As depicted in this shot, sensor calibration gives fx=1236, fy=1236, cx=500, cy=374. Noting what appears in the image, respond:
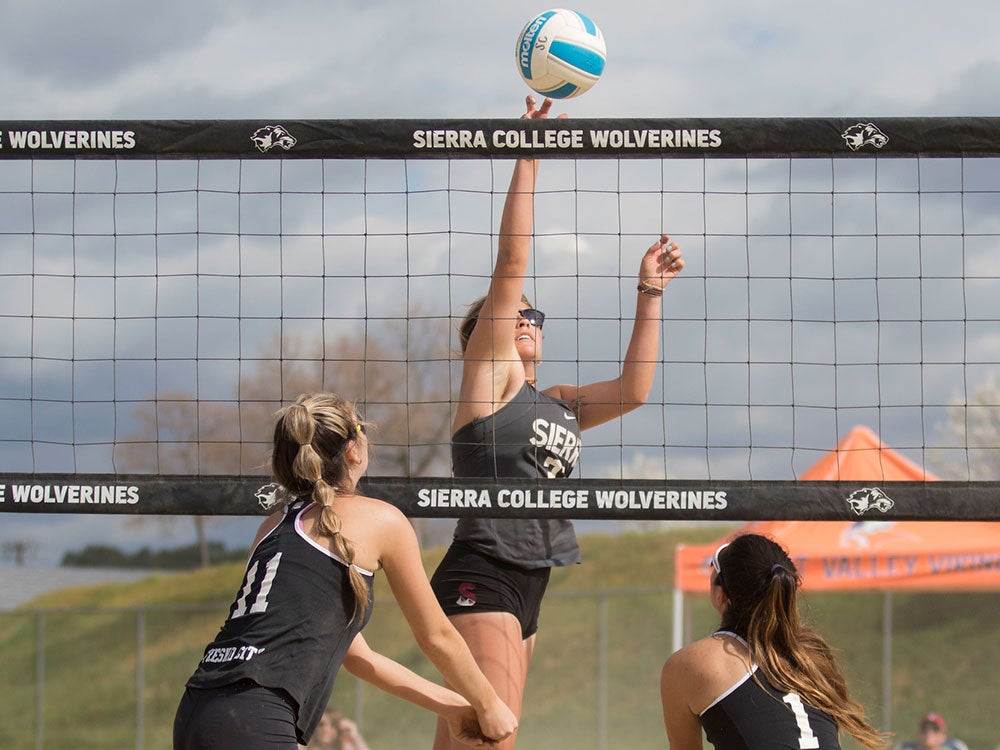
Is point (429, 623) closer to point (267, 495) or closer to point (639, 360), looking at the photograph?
point (267, 495)

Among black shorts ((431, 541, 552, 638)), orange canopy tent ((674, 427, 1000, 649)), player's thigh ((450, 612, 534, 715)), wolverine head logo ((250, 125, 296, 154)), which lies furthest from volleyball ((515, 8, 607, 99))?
orange canopy tent ((674, 427, 1000, 649))

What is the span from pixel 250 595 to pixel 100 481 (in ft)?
3.96

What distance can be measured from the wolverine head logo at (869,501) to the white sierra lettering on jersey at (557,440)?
3.16 feet

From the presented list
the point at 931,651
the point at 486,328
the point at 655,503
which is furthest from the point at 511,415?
the point at 931,651

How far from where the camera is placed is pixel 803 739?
3.14 m

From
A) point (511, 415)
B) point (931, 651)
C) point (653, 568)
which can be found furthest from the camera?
point (653, 568)

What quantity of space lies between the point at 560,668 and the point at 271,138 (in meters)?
20.0

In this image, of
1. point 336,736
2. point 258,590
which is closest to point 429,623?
point 258,590

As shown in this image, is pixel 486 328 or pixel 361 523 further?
pixel 486 328

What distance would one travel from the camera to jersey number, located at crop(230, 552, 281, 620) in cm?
302

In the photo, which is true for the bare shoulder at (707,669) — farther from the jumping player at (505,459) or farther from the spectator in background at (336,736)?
the spectator in background at (336,736)

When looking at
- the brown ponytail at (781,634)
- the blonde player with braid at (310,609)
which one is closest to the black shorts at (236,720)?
the blonde player with braid at (310,609)

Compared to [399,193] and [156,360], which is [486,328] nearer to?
[399,193]

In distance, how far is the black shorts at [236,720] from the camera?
9.35 ft
